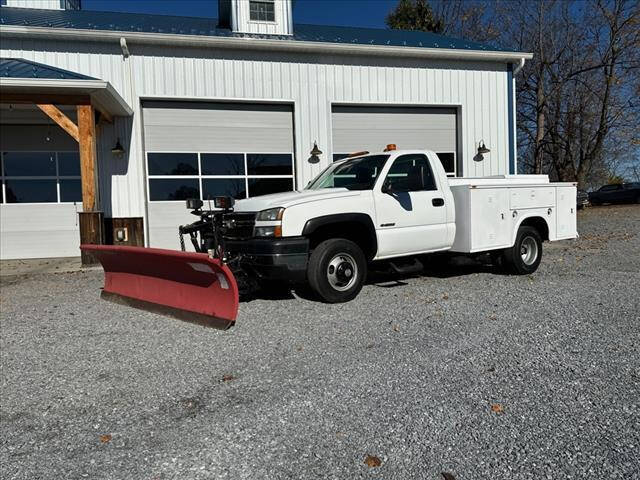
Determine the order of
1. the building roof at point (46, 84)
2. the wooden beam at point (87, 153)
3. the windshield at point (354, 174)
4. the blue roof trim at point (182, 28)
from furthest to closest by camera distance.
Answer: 1. the blue roof trim at point (182, 28)
2. the wooden beam at point (87, 153)
3. the building roof at point (46, 84)
4. the windshield at point (354, 174)

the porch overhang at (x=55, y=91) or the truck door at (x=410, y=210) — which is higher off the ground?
the porch overhang at (x=55, y=91)

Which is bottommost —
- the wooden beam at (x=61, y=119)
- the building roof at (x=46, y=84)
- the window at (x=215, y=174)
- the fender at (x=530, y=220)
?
the fender at (x=530, y=220)

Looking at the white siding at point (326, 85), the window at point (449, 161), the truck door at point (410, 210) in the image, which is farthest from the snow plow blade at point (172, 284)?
the window at point (449, 161)

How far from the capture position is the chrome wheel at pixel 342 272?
21.4ft

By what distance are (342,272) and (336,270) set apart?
9 centimetres

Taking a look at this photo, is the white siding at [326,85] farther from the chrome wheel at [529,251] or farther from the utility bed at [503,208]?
the chrome wheel at [529,251]

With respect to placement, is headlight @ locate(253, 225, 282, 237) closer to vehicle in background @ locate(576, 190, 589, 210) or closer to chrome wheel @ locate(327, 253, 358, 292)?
chrome wheel @ locate(327, 253, 358, 292)

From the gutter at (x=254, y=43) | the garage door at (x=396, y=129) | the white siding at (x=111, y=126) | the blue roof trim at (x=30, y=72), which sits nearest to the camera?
the blue roof trim at (x=30, y=72)

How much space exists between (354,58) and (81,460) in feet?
41.3

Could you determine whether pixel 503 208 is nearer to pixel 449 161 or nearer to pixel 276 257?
pixel 276 257

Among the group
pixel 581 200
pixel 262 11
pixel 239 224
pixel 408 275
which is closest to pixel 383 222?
pixel 239 224

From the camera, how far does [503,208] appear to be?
811 cm

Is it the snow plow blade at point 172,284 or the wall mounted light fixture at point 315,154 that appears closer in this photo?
the snow plow blade at point 172,284

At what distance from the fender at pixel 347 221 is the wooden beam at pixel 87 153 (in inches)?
225
